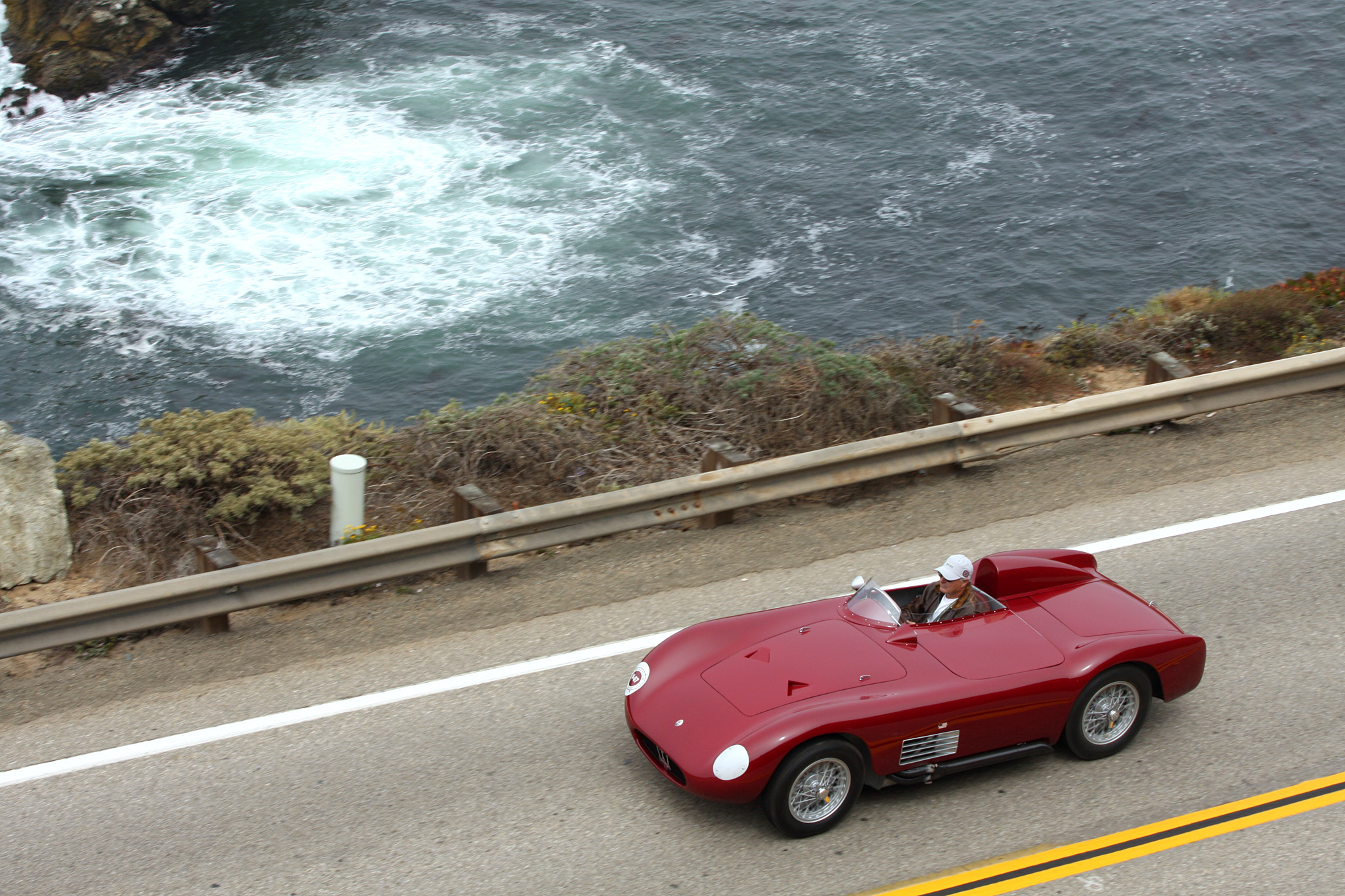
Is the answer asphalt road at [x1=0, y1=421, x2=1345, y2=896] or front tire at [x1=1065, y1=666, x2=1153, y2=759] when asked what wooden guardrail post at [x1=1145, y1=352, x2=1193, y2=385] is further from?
front tire at [x1=1065, y1=666, x2=1153, y2=759]

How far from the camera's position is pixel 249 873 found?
21.3 feet

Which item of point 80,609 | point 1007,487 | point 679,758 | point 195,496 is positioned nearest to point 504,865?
point 679,758

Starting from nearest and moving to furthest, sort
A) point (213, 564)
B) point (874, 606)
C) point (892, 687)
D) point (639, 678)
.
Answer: point (892, 687) → point (639, 678) → point (874, 606) → point (213, 564)

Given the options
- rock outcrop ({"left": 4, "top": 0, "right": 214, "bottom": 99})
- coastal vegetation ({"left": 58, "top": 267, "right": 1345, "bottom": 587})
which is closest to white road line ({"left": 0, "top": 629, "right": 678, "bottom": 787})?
coastal vegetation ({"left": 58, "top": 267, "right": 1345, "bottom": 587})

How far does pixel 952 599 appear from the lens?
733 cm

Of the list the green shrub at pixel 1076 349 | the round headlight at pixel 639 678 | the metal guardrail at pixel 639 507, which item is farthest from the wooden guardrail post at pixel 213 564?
the green shrub at pixel 1076 349

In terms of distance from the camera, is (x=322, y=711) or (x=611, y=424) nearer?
(x=322, y=711)

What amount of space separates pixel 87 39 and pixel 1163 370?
107 ft

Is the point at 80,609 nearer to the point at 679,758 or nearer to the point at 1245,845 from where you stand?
the point at 679,758

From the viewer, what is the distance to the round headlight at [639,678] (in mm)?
7219

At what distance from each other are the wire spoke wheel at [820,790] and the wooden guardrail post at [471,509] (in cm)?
332

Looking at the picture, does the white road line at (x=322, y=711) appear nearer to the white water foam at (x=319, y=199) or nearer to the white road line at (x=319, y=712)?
the white road line at (x=319, y=712)

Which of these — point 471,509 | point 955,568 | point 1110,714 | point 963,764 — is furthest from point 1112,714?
point 471,509

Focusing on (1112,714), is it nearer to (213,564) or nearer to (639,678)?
(639,678)
